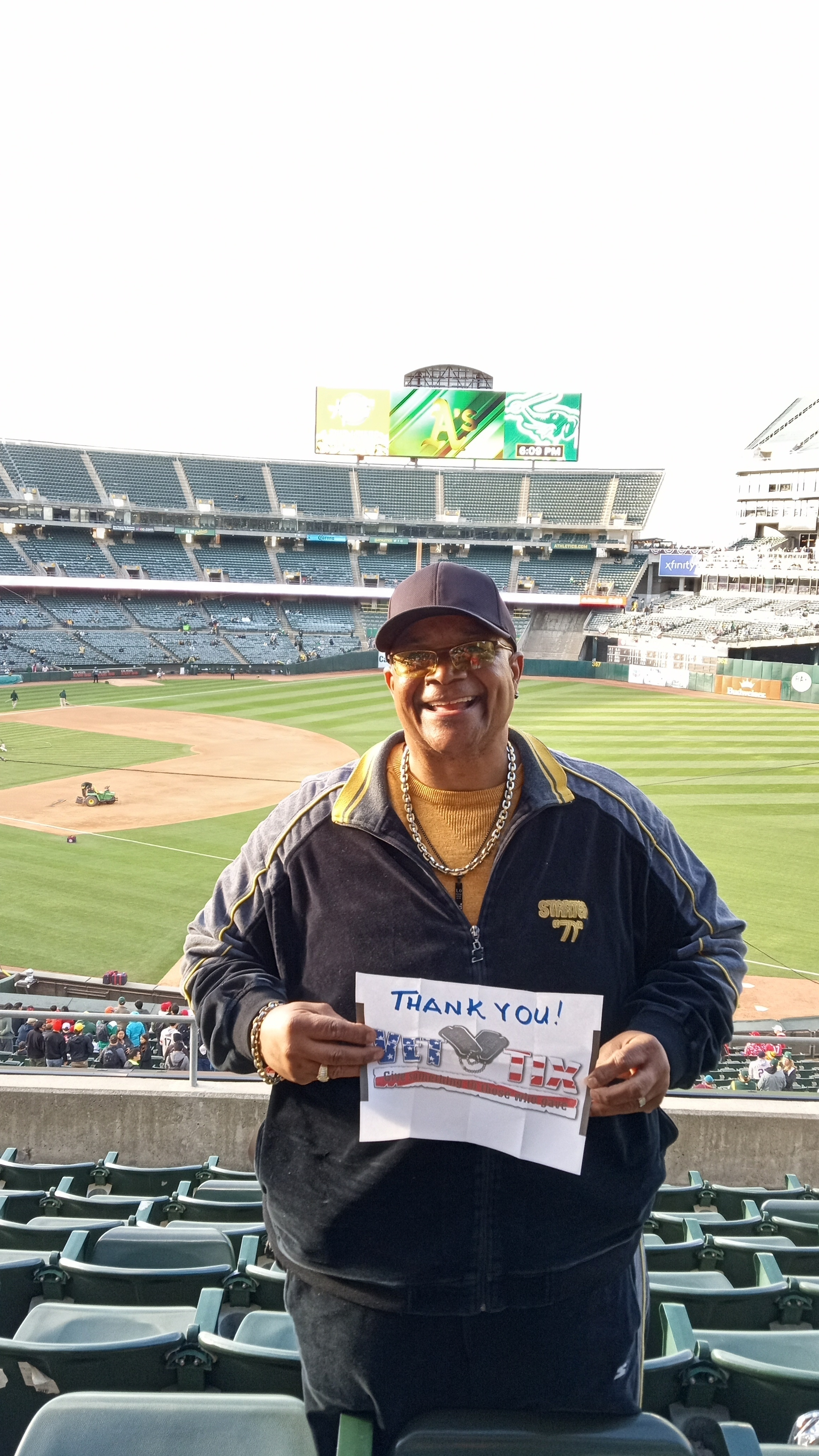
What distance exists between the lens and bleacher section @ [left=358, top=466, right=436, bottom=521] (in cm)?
7894

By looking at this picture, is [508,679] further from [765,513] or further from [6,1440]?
[765,513]

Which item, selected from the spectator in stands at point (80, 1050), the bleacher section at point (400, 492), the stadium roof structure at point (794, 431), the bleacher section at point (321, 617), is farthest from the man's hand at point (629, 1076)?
the stadium roof structure at point (794, 431)

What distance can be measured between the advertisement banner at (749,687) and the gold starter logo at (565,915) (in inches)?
2026

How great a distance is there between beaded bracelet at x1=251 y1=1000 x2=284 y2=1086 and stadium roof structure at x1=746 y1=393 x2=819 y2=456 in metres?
85.0

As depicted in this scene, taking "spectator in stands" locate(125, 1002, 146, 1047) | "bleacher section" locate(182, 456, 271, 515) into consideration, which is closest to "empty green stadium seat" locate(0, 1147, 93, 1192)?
"spectator in stands" locate(125, 1002, 146, 1047)

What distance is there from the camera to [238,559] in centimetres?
7444

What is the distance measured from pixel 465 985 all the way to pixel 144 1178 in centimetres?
393

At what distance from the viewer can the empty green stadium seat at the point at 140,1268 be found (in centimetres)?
345

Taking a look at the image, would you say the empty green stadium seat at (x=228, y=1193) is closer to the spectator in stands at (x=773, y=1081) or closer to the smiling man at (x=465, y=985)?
the smiling man at (x=465, y=985)

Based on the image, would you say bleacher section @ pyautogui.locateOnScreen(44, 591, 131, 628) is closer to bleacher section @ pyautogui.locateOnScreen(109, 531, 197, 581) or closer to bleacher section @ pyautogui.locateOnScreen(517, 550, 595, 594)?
bleacher section @ pyautogui.locateOnScreen(109, 531, 197, 581)

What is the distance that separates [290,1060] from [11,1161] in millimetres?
4294

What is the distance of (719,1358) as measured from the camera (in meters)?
2.76

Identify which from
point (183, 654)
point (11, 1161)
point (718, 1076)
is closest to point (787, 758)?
point (718, 1076)

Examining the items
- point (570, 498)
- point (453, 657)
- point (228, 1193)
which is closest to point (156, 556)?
point (570, 498)
